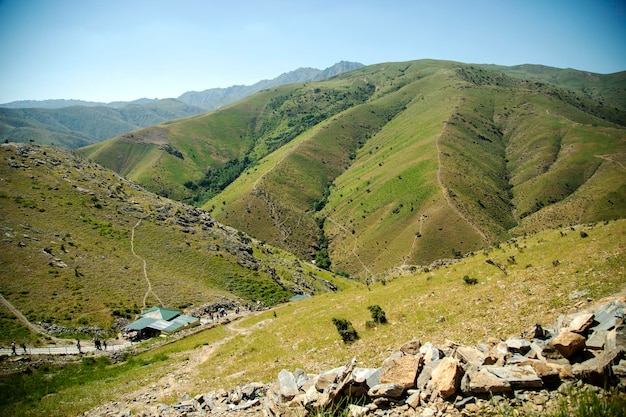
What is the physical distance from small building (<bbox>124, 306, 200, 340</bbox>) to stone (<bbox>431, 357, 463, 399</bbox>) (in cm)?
4082

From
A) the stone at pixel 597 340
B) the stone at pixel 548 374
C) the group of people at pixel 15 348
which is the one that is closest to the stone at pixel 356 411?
the stone at pixel 548 374

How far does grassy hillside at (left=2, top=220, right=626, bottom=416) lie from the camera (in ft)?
51.6

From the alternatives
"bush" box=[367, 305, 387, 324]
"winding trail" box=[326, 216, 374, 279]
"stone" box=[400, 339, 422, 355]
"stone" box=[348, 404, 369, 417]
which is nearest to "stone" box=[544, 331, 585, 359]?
"stone" box=[400, 339, 422, 355]

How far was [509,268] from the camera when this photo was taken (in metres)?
22.4

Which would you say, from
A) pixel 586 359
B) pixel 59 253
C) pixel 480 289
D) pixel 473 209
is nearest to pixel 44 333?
pixel 59 253

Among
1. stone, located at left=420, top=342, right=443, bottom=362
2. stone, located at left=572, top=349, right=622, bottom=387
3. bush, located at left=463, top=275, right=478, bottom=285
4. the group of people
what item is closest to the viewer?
stone, located at left=572, top=349, right=622, bottom=387

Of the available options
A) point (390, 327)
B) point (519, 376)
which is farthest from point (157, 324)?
point (519, 376)

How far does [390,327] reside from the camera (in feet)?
65.6

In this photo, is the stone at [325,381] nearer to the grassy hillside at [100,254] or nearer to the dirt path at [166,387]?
the dirt path at [166,387]

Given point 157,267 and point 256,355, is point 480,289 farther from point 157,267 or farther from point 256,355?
point 157,267

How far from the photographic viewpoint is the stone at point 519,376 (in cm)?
802

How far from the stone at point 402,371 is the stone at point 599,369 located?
376cm

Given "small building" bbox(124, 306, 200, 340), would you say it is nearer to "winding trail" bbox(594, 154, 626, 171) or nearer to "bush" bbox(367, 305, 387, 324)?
"bush" bbox(367, 305, 387, 324)

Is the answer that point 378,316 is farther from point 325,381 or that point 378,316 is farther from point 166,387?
point 166,387
